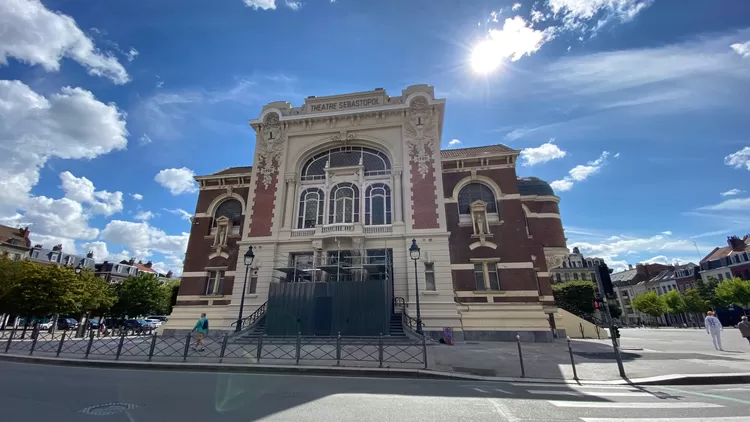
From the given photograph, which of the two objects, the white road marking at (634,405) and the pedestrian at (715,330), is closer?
the white road marking at (634,405)

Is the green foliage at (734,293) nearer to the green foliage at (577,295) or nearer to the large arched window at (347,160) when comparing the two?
the green foliage at (577,295)

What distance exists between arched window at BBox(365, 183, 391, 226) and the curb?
1377cm

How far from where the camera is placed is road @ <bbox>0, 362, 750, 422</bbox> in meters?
5.59

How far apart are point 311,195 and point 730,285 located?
61.5 m

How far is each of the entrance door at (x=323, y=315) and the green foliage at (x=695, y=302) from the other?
65.2m

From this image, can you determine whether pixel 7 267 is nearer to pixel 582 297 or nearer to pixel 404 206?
pixel 404 206

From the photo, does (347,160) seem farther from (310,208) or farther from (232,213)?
(232,213)

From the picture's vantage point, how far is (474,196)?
24375 mm

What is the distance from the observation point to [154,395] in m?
6.95

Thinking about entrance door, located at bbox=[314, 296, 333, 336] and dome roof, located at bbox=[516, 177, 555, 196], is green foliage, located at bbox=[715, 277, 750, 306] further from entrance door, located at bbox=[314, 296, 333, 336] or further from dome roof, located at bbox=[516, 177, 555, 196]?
entrance door, located at bbox=[314, 296, 333, 336]

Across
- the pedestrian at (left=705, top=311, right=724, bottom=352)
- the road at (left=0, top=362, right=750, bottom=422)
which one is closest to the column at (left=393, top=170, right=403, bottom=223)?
the road at (left=0, top=362, right=750, bottom=422)

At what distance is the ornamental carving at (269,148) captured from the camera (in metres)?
25.4

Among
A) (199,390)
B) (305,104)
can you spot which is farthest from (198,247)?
(199,390)

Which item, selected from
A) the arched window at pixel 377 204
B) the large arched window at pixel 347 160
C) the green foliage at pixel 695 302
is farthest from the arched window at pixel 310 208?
the green foliage at pixel 695 302
